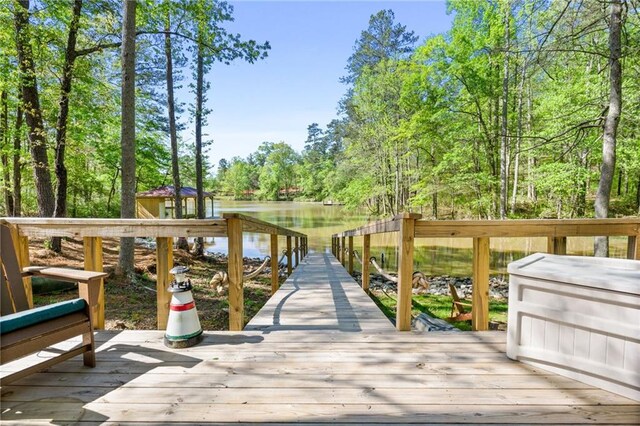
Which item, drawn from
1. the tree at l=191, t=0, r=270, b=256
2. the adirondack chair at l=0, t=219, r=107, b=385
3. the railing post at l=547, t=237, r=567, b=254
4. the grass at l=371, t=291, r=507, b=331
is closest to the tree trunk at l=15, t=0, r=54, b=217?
the tree at l=191, t=0, r=270, b=256

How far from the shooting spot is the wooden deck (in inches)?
62.4

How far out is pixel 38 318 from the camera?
1798 mm

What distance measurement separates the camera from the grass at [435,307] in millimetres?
5237

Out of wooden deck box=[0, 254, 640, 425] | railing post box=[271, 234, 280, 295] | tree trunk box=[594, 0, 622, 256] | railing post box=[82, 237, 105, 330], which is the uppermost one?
tree trunk box=[594, 0, 622, 256]

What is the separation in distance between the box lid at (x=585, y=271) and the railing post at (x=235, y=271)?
2.08 metres

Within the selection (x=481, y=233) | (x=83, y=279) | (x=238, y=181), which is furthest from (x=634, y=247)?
(x=238, y=181)

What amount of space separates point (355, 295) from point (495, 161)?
1447 centimetres

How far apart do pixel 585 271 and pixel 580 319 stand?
0.32 meters

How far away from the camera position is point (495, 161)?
15.6 metres

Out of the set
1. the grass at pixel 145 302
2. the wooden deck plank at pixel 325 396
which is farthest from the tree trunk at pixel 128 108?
the wooden deck plank at pixel 325 396

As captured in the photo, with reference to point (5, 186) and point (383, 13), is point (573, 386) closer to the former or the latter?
point (5, 186)

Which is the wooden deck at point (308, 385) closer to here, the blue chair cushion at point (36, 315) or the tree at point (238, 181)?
the blue chair cushion at point (36, 315)

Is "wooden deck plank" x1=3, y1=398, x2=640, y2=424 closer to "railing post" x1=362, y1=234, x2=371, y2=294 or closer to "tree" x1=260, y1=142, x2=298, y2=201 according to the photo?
"railing post" x1=362, y1=234, x2=371, y2=294

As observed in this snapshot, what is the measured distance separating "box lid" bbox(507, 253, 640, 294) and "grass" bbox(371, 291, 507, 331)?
115 inches
